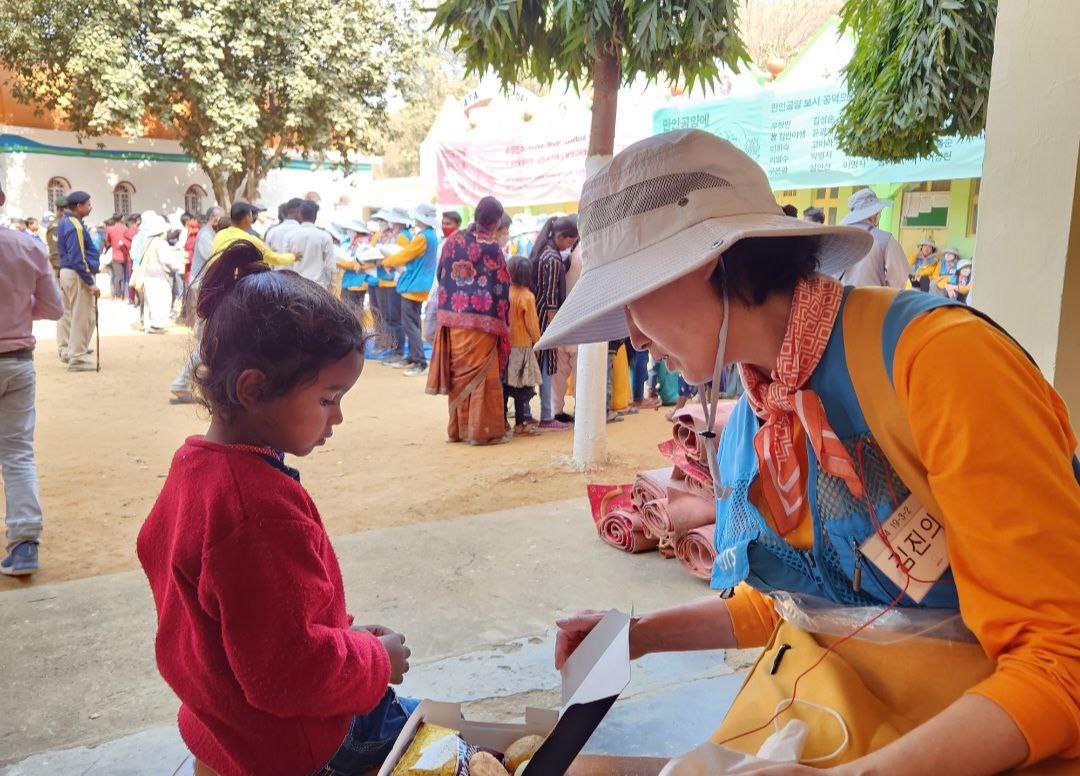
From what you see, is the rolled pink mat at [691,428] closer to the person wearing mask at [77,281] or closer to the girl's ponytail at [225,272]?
the girl's ponytail at [225,272]

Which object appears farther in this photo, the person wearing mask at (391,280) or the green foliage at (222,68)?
the green foliage at (222,68)

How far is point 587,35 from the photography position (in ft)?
15.0

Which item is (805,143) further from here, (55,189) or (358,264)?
(55,189)

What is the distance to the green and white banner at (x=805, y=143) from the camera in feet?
29.6

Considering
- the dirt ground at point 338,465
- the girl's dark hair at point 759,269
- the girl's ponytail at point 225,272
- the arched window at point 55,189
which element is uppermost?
the arched window at point 55,189

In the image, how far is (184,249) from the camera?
15.4 meters

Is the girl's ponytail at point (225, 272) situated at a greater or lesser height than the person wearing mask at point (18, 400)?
greater

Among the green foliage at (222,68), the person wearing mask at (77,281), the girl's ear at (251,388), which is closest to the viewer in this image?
the girl's ear at (251,388)

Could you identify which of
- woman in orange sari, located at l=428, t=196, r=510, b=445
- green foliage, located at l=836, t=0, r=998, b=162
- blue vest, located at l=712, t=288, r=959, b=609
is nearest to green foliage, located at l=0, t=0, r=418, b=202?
→ woman in orange sari, located at l=428, t=196, r=510, b=445

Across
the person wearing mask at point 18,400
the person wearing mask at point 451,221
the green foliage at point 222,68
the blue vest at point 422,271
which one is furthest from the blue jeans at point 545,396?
the green foliage at point 222,68

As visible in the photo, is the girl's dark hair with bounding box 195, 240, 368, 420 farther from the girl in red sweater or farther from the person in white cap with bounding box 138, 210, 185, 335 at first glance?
the person in white cap with bounding box 138, 210, 185, 335

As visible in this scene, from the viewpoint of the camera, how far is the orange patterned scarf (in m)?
1.28

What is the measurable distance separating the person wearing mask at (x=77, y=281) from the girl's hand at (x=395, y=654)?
950 cm

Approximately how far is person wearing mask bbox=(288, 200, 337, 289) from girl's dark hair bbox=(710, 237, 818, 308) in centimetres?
874
